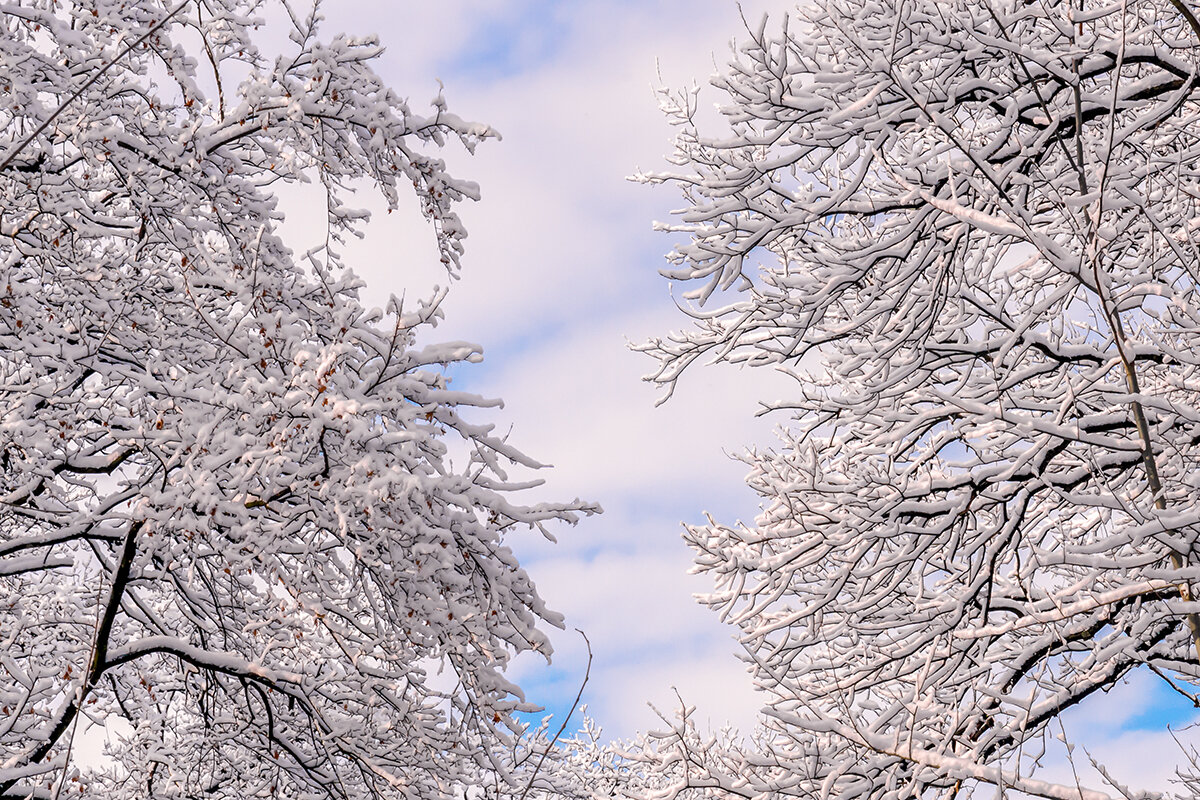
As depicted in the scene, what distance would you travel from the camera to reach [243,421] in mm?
4145

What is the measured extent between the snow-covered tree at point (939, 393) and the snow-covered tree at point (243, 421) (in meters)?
1.51

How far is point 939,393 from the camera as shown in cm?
471

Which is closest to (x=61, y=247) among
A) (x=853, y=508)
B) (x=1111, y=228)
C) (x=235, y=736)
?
(x=235, y=736)

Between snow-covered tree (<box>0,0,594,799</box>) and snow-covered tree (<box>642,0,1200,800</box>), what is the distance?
151cm

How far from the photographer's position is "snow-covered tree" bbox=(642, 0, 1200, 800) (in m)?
4.95

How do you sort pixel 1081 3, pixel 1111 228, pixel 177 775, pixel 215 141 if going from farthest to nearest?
pixel 177 775 → pixel 1081 3 → pixel 215 141 → pixel 1111 228

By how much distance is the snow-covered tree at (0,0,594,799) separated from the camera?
13.6 ft

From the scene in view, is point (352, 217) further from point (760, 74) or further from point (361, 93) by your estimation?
point (760, 74)

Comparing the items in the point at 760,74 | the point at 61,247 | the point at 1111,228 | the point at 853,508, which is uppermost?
the point at 760,74

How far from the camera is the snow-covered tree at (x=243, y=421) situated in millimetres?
4145

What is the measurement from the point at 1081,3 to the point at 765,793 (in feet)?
15.5

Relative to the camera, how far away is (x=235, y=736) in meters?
6.36

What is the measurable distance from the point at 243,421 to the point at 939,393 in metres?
3.04

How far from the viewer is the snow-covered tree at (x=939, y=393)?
4.95 m
